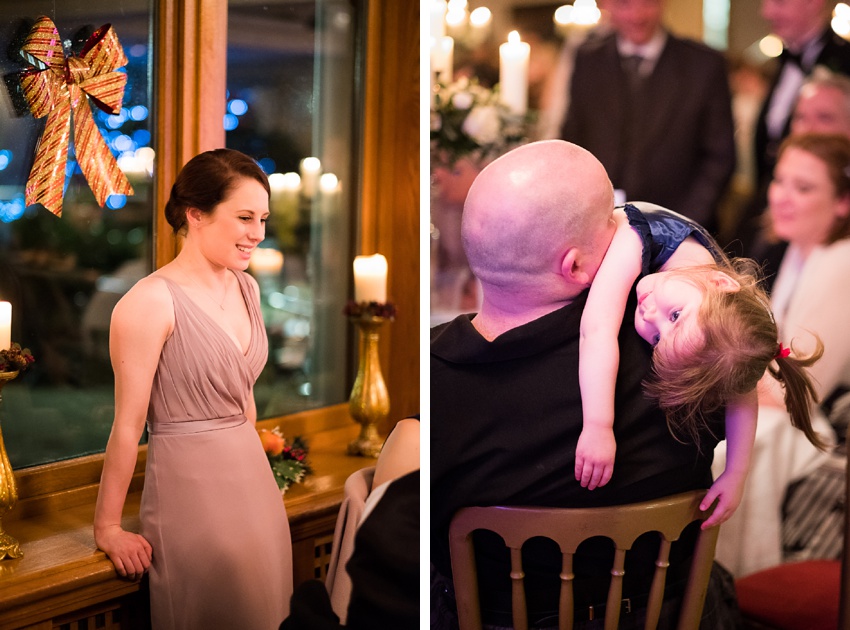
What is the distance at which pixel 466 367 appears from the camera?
1628mm

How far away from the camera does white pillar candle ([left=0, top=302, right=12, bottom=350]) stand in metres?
1.33

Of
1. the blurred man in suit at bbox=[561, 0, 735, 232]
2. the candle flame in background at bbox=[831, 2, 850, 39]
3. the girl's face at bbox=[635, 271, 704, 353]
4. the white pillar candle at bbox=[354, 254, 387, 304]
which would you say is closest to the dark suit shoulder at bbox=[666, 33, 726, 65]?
the blurred man in suit at bbox=[561, 0, 735, 232]

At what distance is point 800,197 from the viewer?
165cm

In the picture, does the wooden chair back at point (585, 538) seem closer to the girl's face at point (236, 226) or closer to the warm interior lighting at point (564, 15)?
the girl's face at point (236, 226)

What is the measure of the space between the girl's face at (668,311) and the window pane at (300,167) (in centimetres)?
64

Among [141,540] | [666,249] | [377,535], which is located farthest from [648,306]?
[141,540]

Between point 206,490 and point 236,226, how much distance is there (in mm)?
465

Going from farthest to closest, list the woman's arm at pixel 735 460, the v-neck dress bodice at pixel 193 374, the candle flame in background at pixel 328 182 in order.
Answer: the candle flame in background at pixel 328 182, the woman's arm at pixel 735 460, the v-neck dress bodice at pixel 193 374

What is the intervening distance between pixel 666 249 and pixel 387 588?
85cm

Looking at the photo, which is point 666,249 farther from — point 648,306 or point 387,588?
point 387,588

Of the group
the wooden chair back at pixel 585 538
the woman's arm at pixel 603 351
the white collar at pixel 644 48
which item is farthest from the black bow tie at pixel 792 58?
the wooden chair back at pixel 585 538

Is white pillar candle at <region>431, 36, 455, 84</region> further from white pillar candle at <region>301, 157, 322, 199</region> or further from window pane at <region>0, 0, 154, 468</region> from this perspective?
window pane at <region>0, 0, 154, 468</region>

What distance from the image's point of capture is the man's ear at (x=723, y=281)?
1.50m

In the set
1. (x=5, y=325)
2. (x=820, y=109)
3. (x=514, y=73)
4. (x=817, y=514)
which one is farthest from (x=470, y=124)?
(x=817, y=514)
